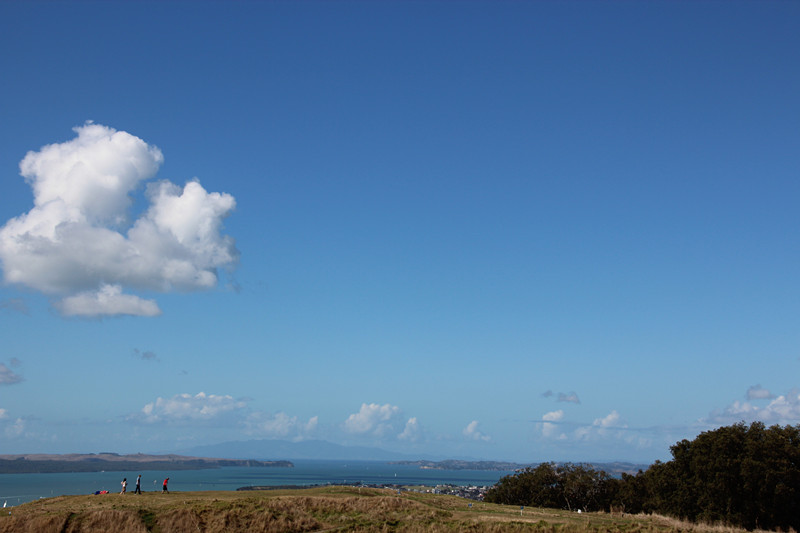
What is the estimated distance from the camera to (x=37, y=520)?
37406 mm

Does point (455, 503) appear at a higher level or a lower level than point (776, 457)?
lower

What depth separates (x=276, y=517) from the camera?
140ft

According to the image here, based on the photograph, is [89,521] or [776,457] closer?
[89,521]

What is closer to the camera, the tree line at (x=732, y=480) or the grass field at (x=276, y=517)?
the grass field at (x=276, y=517)

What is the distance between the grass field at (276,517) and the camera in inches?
1505

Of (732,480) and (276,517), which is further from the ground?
(732,480)

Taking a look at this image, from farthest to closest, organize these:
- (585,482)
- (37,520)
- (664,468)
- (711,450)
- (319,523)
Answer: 1. (585,482)
2. (664,468)
3. (711,450)
4. (319,523)
5. (37,520)

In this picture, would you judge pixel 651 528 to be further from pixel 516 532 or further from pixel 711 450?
pixel 711 450

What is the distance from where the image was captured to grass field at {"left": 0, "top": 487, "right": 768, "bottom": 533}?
125ft

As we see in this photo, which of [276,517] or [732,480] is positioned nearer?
[276,517]

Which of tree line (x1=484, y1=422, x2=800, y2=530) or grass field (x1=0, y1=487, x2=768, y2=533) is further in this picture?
tree line (x1=484, y1=422, x2=800, y2=530)

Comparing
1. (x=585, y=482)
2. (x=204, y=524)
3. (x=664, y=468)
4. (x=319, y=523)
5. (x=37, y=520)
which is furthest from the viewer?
(x=585, y=482)

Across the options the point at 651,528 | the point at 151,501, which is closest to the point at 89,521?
the point at 151,501

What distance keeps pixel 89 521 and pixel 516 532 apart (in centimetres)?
2884
